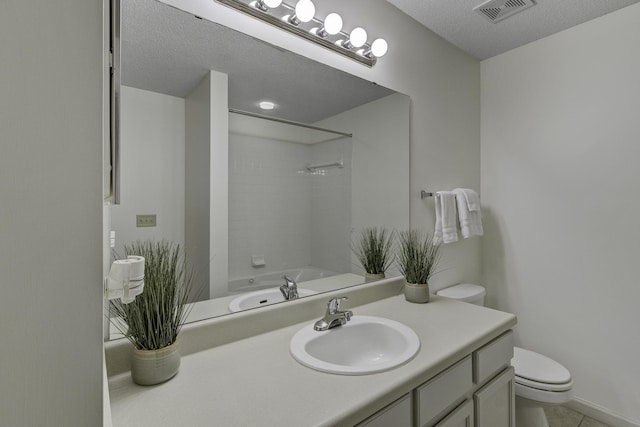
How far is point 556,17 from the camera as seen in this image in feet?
5.93

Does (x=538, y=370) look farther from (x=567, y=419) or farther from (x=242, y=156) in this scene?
(x=242, y=156)

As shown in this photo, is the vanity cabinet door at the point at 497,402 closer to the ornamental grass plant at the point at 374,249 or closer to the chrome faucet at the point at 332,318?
the chrome faucet at the point at 332,318

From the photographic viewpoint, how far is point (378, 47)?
1.55 meters

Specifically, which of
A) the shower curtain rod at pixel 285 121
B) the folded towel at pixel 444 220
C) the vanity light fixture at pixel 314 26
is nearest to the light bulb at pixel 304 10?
the vanity light fixture at pixel 314 26

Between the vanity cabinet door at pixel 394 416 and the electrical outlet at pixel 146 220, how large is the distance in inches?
34.1

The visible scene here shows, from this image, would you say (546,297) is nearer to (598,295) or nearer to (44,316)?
(598,295)

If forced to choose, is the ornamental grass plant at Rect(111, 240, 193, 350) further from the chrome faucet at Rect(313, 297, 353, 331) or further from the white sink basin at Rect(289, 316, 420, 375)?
the chrome faucet at Rect(313, 297, 353, 331)

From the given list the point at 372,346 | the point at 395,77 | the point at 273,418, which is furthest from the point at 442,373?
the point at 395,77

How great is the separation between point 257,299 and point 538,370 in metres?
1.53

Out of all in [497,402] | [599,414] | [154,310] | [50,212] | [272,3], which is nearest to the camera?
[50,212]

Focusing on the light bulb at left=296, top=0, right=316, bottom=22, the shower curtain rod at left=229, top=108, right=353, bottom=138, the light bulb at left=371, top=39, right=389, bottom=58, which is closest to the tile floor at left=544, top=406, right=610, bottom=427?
the shower curtain rod at left=229, top=108, right=353, bottom=138

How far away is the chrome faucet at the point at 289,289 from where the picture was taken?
4.32ft

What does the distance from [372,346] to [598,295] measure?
1.57 m

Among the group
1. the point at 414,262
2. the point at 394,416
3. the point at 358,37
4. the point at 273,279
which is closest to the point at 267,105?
the point at 358,37
